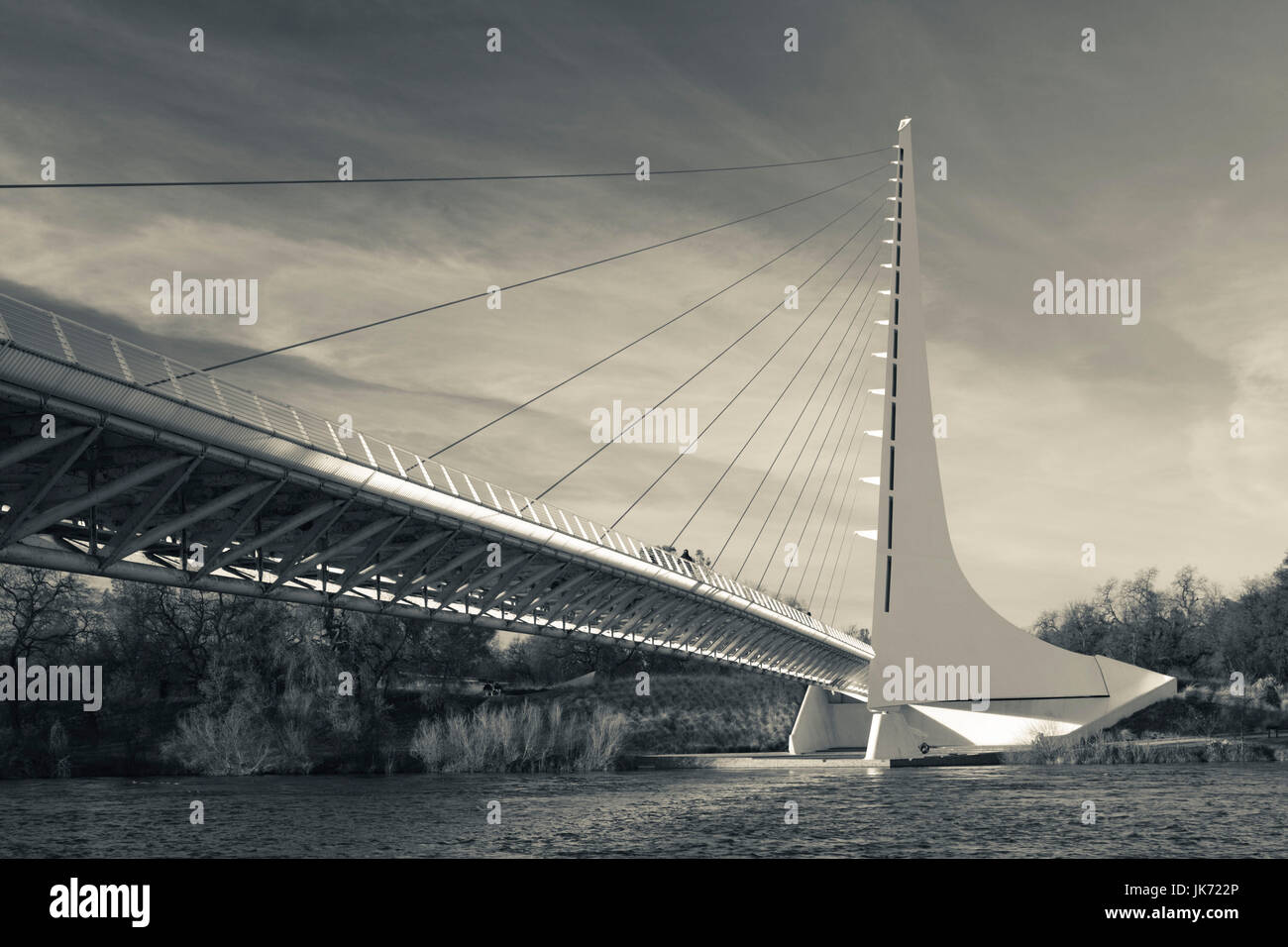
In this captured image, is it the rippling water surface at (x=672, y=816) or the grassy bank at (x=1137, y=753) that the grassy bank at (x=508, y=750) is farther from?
the grassy bank at (x=1137, y=753)

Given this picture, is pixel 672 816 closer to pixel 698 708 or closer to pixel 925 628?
pixel 925 628

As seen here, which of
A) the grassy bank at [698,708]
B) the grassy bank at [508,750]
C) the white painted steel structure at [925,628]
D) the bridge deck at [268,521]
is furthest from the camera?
the grassy bank at [698,708]

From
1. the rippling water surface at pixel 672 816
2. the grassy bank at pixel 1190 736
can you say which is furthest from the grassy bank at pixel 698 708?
the rippling water surface at pixel 672 816

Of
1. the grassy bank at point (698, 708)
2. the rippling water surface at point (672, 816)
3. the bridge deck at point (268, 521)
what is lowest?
the grassy bank at point (698, 708)

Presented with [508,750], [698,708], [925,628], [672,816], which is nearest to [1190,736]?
[925,628]

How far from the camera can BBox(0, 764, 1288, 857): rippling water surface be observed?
22281 millimetres

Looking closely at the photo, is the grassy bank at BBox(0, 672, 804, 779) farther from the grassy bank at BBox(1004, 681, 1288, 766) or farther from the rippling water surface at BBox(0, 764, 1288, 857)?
the grassy bank at BBox(1004, 681, 1288, 766)

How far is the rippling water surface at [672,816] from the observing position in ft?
73.1

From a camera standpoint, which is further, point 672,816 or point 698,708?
point 698,708

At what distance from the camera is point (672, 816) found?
2855cm
